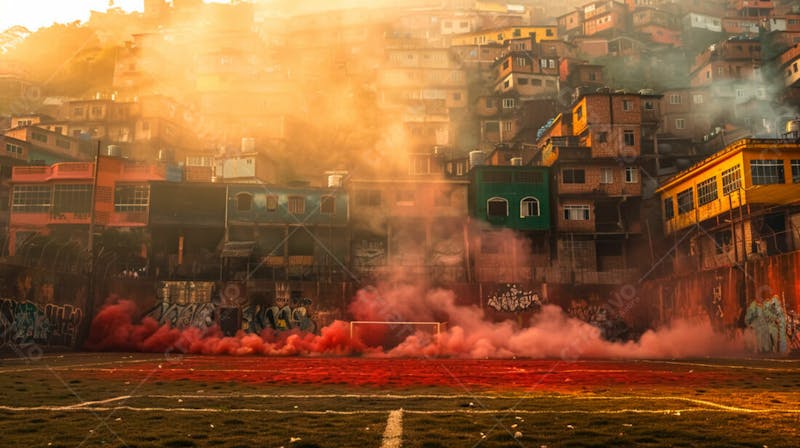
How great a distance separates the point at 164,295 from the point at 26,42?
124m

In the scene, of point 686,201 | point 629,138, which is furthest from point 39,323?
point 629,138

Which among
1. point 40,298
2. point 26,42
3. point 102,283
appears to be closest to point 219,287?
point 102,283

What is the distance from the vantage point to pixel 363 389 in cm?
1941

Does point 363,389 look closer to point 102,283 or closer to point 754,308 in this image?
point 754,308

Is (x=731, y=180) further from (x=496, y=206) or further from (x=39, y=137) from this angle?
(x=39, y=137)

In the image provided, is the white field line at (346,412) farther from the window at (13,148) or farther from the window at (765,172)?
the window at (13,148)

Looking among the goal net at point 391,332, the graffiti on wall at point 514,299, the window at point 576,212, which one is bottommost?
the goal net at point 391,332

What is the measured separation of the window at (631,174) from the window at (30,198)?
183ft

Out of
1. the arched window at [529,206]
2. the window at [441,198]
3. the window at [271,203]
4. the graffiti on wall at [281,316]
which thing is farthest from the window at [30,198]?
the arched window at [529,206]

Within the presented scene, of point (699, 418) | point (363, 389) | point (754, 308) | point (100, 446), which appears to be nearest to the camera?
point (100, 446)

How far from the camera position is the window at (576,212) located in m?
64.3

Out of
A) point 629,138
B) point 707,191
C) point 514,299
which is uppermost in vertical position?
point 629,138

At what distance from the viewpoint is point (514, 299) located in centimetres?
5456

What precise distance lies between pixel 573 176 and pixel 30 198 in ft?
172
